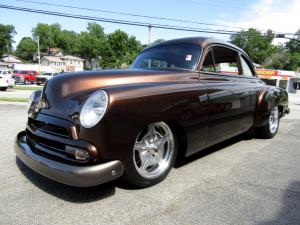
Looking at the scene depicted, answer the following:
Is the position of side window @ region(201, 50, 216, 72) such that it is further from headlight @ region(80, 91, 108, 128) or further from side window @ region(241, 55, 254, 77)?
headlight @ region(80, 91, 108, 128)

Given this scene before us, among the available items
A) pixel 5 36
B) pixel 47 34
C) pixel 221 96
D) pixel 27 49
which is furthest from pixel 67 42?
pixel 221 96

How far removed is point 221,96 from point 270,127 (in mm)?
2411

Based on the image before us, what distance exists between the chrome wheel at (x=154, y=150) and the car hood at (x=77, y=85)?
0.56 m

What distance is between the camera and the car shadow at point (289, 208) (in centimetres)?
254

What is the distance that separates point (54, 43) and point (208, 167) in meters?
110

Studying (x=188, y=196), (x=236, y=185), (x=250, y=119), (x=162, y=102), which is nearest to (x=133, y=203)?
(x=188, y=196)

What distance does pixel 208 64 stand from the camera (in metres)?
4.13

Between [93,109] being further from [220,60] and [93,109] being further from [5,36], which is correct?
[5,36]

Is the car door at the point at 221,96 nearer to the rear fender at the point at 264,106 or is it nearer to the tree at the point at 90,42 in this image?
the rear fender at the point at 264,106

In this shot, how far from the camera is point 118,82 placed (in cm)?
315

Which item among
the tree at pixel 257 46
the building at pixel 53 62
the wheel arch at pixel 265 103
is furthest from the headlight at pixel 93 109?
the tree at pixel 257 46

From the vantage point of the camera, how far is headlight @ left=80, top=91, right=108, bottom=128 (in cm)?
258

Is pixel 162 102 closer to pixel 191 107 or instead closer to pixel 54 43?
pixel 191 107

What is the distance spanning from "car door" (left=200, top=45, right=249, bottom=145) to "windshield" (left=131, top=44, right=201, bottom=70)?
0.59ft
